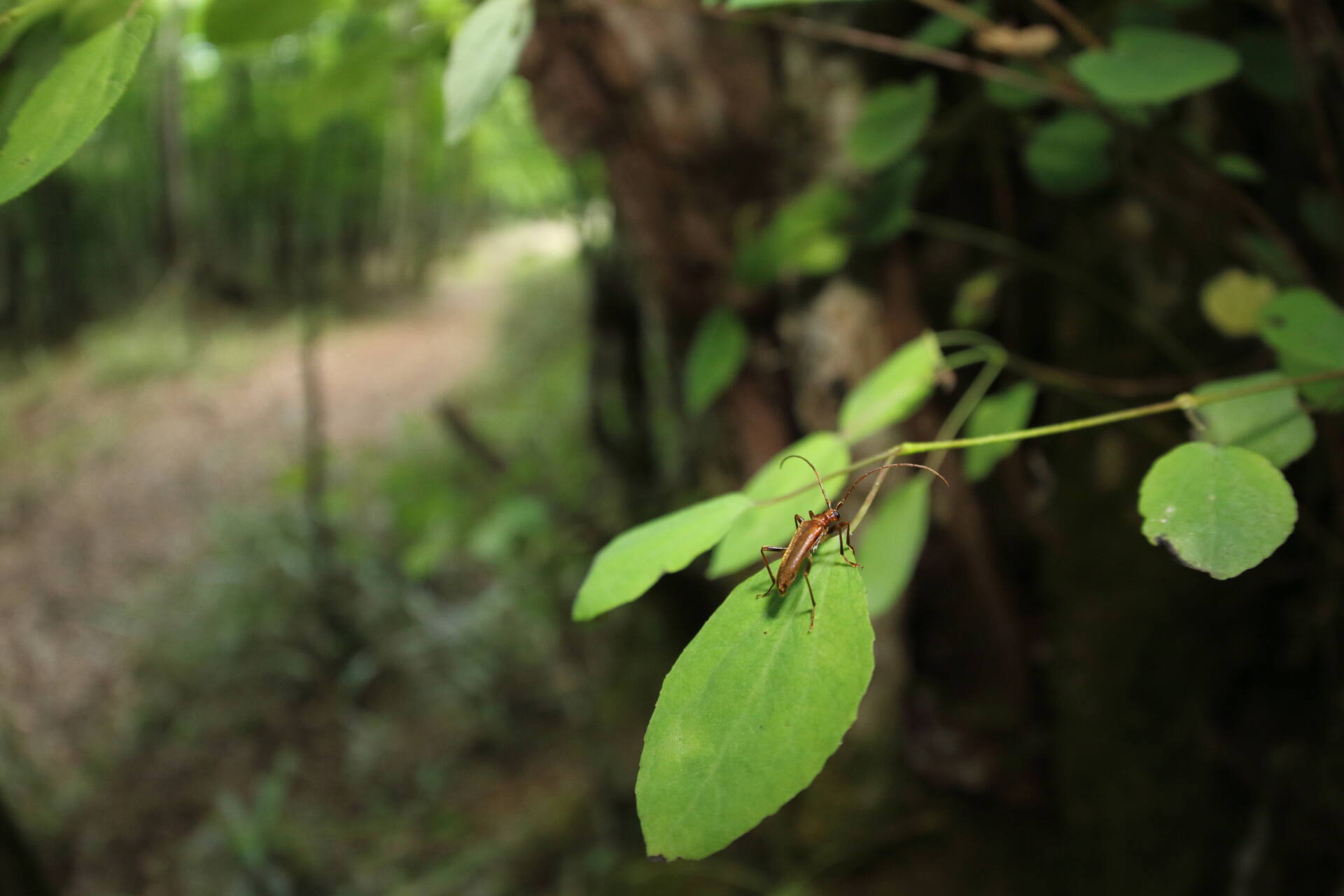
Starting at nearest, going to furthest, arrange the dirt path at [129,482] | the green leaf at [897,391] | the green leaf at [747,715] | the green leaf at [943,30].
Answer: the green leaf at [747,715], the green leaf at [897,391], the green leaf at [943,30], the dirt path at [129,482]

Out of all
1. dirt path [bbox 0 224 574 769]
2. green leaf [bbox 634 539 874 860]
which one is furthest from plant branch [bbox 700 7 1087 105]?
dirt path [bbox 0 224 574 769]

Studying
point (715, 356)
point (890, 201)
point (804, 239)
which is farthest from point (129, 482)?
point (890, 201)

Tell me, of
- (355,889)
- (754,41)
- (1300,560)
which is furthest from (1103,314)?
(355,889)

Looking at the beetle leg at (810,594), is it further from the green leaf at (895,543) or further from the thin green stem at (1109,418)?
the green leaf at (895,543)

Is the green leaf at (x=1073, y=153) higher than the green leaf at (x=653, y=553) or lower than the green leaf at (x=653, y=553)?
lower

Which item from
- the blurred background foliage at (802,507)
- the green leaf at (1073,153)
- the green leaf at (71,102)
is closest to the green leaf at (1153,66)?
the blurred background foliage at (802,507)

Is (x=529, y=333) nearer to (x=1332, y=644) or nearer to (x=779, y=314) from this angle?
(x=779, y=314)
